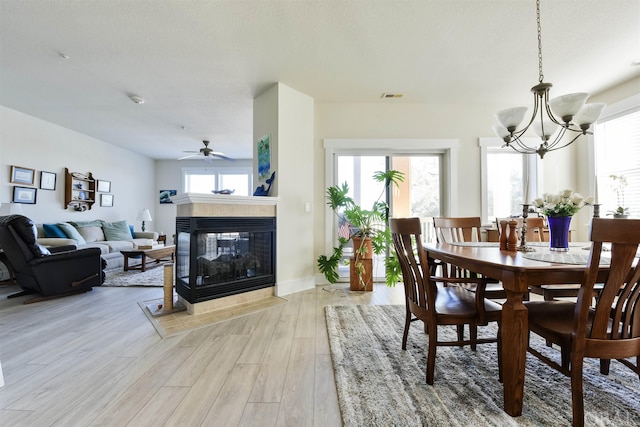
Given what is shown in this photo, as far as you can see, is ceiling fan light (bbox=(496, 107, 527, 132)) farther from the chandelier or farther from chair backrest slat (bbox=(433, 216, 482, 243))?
chair backrest slat (bbox=(433, 216, 482, 243))

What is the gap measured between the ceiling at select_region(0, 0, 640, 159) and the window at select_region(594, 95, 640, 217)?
414 millimetres

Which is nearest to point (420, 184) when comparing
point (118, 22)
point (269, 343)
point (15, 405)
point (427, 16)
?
point (427, 16)

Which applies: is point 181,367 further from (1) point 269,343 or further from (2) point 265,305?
(2) point 265,305

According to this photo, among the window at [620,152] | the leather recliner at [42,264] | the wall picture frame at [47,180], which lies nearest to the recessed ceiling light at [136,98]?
the leather recliner at [42,264]

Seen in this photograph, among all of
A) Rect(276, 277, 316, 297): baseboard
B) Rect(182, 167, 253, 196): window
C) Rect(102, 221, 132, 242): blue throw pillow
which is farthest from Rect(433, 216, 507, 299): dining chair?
Rect(182, 167, 253, 196): window

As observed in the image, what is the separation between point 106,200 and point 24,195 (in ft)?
5.54

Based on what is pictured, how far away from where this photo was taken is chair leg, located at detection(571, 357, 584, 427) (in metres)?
1.17

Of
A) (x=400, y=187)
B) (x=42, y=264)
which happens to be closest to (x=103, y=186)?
(x=42, y=264)

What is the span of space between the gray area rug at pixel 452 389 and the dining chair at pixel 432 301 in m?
0.15

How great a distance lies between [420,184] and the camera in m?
4.10

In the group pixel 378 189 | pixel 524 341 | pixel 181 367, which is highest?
pixel 378 189

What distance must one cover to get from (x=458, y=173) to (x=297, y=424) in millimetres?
3791

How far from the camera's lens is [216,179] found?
7688 mm

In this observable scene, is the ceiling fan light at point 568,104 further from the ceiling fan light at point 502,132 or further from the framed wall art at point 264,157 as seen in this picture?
the framed wall art at point 264,157
